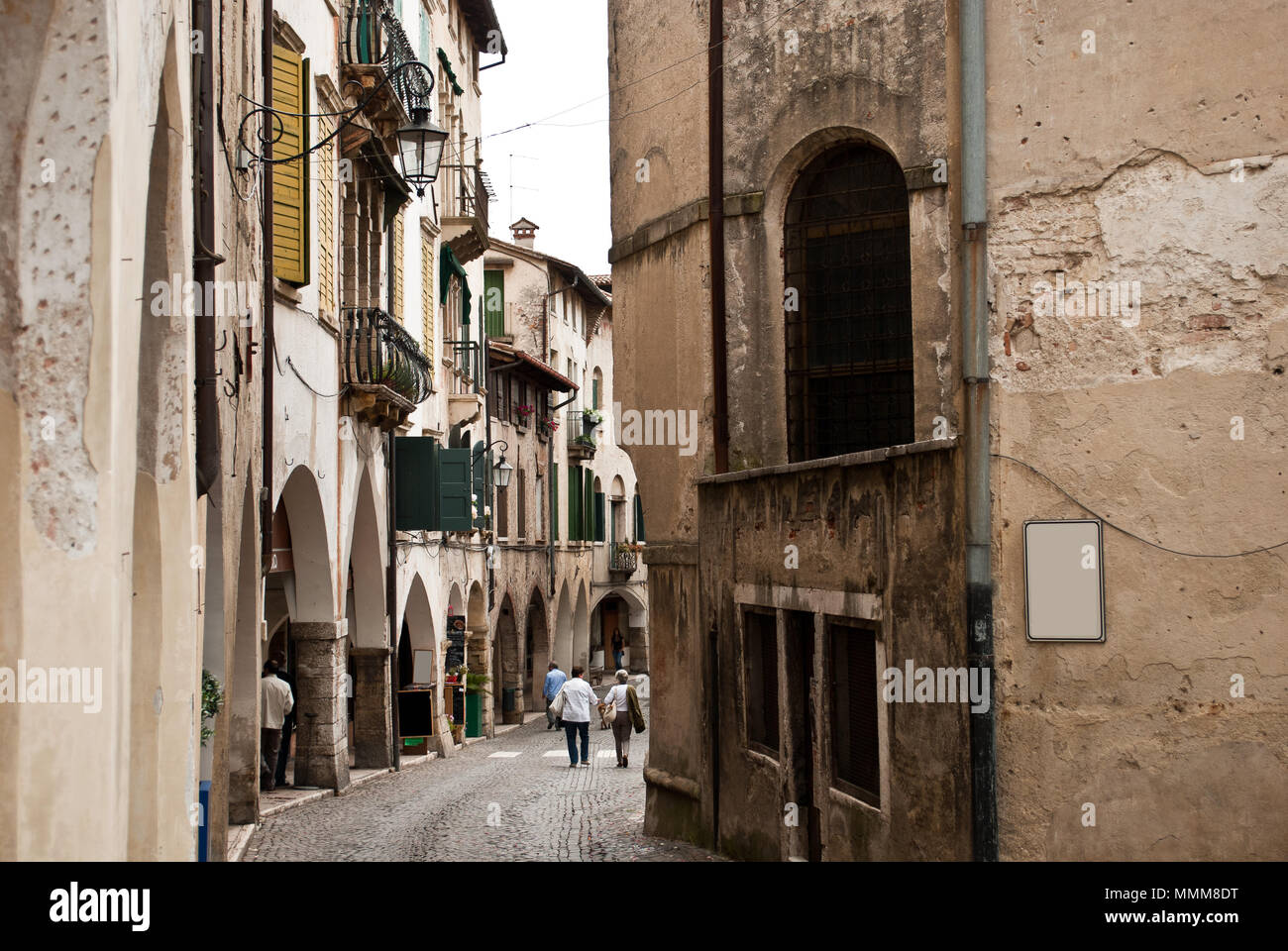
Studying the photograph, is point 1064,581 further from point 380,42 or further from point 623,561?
point 623,561

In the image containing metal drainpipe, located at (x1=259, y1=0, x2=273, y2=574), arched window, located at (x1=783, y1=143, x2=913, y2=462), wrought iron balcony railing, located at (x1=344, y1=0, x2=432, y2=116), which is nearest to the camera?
arched window, located at (x1=783, y1=143, x2=913, y2=462)

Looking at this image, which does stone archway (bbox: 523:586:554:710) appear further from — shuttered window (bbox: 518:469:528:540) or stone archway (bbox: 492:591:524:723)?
stone archway (bbox: 492:591:524:723)

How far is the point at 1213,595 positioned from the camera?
7.40 metres

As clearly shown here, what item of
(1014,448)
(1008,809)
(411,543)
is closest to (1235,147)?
(1014,448)

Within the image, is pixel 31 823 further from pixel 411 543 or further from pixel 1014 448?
pixel 411 543

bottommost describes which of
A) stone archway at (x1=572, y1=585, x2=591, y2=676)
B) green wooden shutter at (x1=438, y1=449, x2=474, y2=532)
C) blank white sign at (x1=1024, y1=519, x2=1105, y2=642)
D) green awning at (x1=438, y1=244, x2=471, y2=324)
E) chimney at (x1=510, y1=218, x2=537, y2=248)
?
stone archway at (x1=572, y1=585, x2=591, y2=676)

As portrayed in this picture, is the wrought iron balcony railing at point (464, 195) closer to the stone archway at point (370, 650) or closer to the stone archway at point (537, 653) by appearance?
the stone archway at point (370, 650)

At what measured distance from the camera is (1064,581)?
25.3 feet

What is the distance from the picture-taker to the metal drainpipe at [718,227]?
1225 cm

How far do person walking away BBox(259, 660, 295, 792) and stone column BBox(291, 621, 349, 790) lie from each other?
310 millimetres

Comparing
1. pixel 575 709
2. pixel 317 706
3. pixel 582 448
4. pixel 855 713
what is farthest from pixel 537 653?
pixel 855 713

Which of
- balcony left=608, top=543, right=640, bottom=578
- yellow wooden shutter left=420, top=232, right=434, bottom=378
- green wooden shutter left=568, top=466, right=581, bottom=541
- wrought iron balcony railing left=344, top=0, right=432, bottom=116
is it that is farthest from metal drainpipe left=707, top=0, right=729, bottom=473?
balcony left=608, top=543, right=640, bottom=578

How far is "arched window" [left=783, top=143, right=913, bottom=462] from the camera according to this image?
1127 cm

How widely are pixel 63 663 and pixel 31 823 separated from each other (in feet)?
1.78
